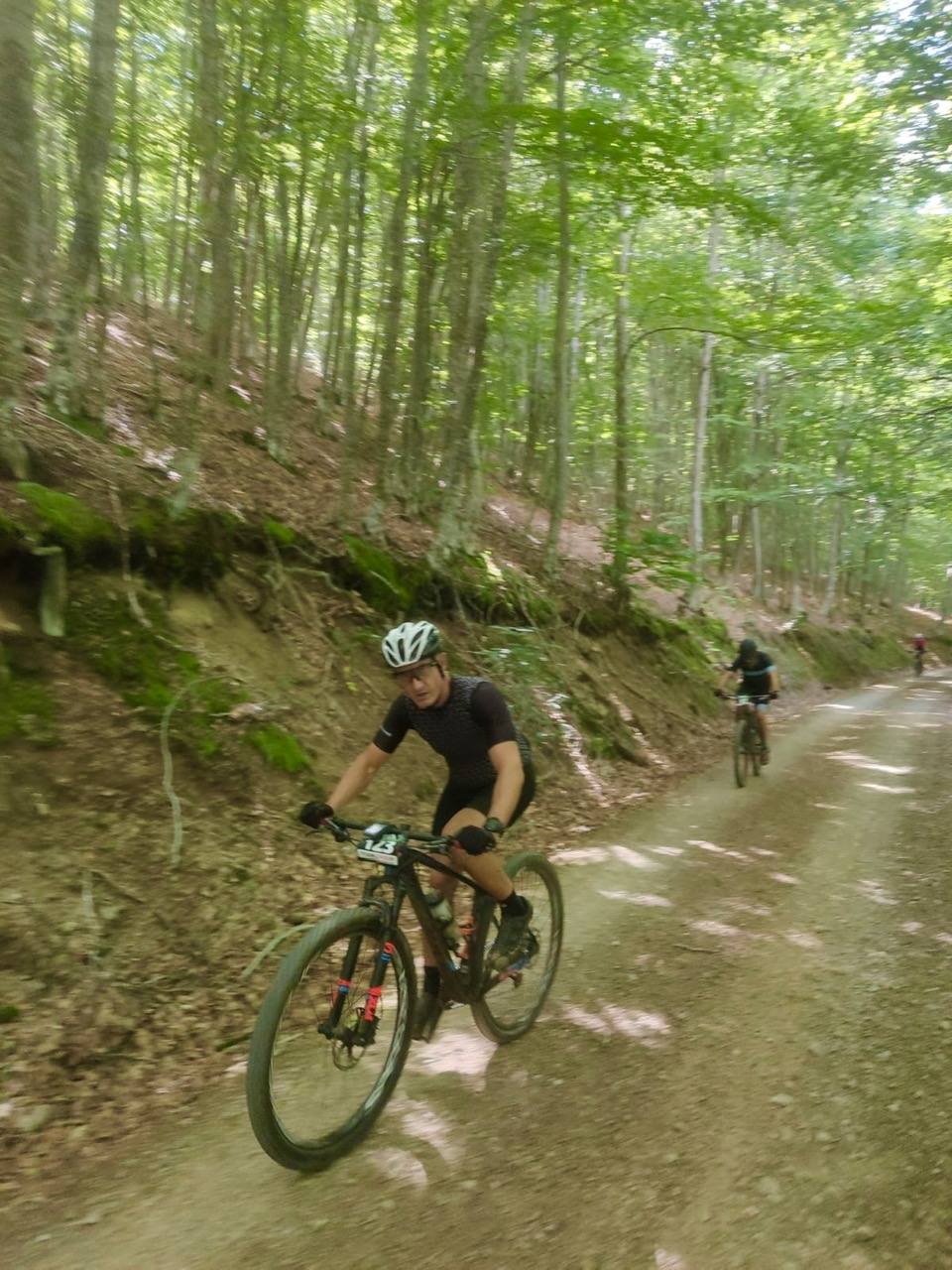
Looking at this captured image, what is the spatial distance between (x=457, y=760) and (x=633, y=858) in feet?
13.0

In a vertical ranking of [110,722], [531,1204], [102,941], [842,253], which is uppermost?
[842,253]

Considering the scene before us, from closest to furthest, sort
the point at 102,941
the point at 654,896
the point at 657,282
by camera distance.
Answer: the point at 102,941, the point at 654,896, the point at 657,282

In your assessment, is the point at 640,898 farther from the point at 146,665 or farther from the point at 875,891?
the point at 146,665

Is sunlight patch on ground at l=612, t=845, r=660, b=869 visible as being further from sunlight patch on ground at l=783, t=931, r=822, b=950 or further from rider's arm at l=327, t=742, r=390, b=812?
rider's arm at l=327, t=742, r=390, b=812

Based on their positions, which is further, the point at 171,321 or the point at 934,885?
the point at 171,321

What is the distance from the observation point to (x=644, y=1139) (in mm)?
3477

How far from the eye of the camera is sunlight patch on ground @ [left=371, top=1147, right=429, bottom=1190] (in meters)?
3.21

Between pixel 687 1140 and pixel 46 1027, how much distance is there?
293cm

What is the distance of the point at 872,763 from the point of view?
1217 centimetres

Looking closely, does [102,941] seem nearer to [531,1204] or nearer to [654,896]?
Answer: [531,1204]

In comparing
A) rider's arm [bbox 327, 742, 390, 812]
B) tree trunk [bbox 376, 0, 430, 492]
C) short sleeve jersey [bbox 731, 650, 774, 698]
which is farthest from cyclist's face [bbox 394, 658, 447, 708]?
short sleeve jersey [bbox 731, 650, 774, 698]

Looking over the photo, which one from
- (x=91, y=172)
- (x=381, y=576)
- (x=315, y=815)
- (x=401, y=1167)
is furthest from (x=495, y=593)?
(x=401, y=1167)

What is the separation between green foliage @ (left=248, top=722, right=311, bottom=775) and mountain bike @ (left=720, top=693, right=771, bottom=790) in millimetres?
6026

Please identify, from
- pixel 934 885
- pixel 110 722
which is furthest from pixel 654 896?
pixel 110 722
